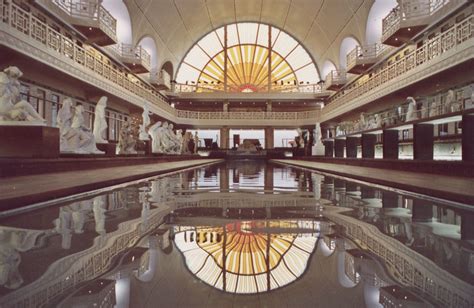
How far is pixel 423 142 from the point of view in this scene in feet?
38.7

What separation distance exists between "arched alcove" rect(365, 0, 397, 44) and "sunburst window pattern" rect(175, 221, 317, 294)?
97.0ft

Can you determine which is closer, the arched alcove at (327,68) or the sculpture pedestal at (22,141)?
the sculpture pedestal at (22,141)

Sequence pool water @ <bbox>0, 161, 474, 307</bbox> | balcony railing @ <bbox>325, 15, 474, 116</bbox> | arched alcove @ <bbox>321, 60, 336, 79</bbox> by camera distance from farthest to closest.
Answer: arched alcove @ <bbox>321, 60, 336, 79</bbox> < balcony railing @ <bbox>325, 15, 474, 116</bbox> < pool water @ <bbox>0, 161, 474, 307</bbox>

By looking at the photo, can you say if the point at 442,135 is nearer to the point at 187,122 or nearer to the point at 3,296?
the point at 3,296

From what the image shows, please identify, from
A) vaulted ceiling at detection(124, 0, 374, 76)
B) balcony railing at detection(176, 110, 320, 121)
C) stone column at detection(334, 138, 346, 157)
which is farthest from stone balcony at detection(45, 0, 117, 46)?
balcony railing at detection(176, 110, 320, 121)

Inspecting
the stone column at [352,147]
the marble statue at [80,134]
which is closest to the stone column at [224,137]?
the stone column at [352,147]

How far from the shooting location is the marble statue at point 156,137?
945 inches

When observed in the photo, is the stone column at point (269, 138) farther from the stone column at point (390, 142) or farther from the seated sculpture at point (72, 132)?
the seated sculpture at point (72, 132)

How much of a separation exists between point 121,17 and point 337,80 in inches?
788

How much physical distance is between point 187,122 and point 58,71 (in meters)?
26.3

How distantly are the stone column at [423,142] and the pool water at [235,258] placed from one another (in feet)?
27.5

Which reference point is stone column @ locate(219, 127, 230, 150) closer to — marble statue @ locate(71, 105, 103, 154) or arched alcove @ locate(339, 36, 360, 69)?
arched alcove @ locate(339, 36, 360, 69)

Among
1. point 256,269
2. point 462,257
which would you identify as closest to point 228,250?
point 256,269

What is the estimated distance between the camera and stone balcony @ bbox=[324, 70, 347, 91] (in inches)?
1492
